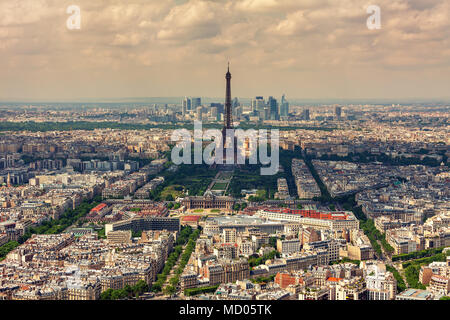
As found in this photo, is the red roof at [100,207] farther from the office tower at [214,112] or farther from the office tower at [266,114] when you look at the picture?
the office tower at [266,114]

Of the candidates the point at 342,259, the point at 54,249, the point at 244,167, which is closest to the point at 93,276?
the point at 54,249

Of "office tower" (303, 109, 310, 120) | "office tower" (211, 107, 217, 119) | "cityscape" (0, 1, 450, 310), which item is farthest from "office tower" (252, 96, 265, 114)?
"cityscape" (0, 1, 450, 310)

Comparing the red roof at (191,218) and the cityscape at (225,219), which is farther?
the red roof at (191,218)

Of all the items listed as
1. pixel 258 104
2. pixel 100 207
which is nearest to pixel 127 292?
pixel 100 207

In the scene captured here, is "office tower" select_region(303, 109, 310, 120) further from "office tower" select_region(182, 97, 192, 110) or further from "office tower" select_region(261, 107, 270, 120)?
"office tower" select_region(182, 97, 192, 110)

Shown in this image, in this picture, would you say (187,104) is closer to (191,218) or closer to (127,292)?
(191,218)

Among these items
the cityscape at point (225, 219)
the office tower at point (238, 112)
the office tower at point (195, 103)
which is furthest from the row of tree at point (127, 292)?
the office tower at point (195, 103)

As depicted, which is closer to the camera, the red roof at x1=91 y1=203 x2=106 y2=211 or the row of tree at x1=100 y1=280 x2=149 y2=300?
the row of tree at x1=100 y1=280 x2=149 y2=300

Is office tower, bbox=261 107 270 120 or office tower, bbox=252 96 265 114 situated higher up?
office tower, bbox=252 96 265 114
